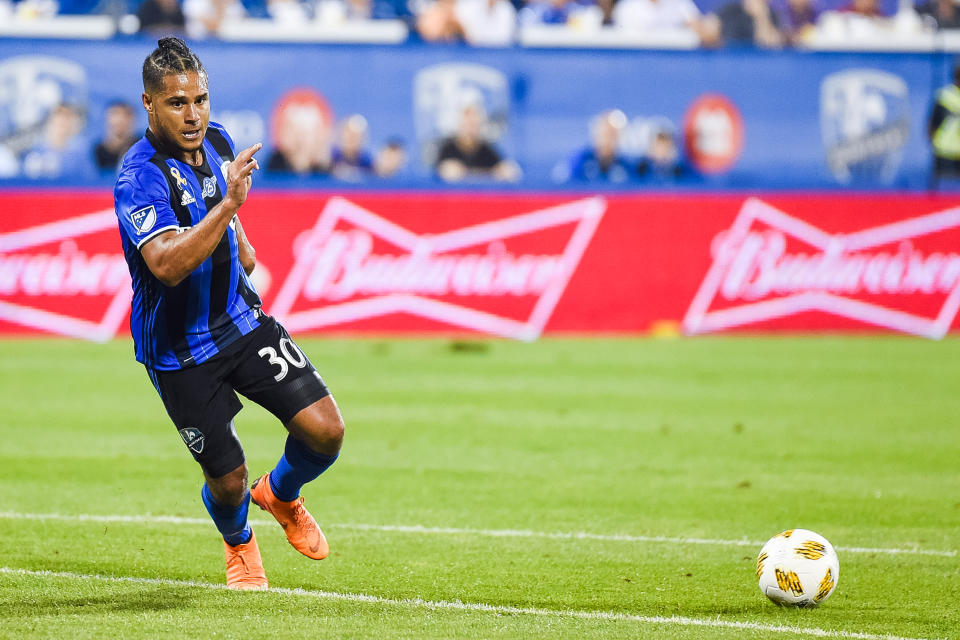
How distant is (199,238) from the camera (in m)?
4.82


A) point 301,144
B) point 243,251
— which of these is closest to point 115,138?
point 301,144

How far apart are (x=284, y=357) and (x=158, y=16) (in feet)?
46.4

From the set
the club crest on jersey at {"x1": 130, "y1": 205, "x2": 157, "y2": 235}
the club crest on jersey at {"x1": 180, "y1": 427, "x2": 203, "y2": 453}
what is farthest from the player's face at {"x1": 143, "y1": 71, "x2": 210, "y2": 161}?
the club crest on jersey at {"x1": 180, "y1": 427, "x2": 203, "y2": 453}

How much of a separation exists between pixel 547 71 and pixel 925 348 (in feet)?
21.9

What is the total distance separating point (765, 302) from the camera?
1644 cm

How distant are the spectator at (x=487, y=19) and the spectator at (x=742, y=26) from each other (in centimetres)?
291

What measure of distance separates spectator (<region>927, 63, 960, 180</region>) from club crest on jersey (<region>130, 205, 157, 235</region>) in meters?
15.7

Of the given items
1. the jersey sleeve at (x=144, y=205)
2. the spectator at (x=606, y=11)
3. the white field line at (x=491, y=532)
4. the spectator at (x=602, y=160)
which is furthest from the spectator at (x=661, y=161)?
the jersey sleeve at (x=144, y=205)

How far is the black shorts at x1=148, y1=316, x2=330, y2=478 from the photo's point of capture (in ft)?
17.4

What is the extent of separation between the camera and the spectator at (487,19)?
1978 centimetres

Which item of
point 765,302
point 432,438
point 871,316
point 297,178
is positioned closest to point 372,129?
point 297,178

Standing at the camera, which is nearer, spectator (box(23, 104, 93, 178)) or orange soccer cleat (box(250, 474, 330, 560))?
orange soccer cleat (box(250, 474, 330, 560))

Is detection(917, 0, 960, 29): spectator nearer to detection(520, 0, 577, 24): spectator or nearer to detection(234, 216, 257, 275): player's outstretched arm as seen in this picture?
detection(520, 0, 577, 24): spectator

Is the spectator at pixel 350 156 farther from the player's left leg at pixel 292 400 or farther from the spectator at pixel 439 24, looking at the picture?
the player's left leg at pixel 292 400
